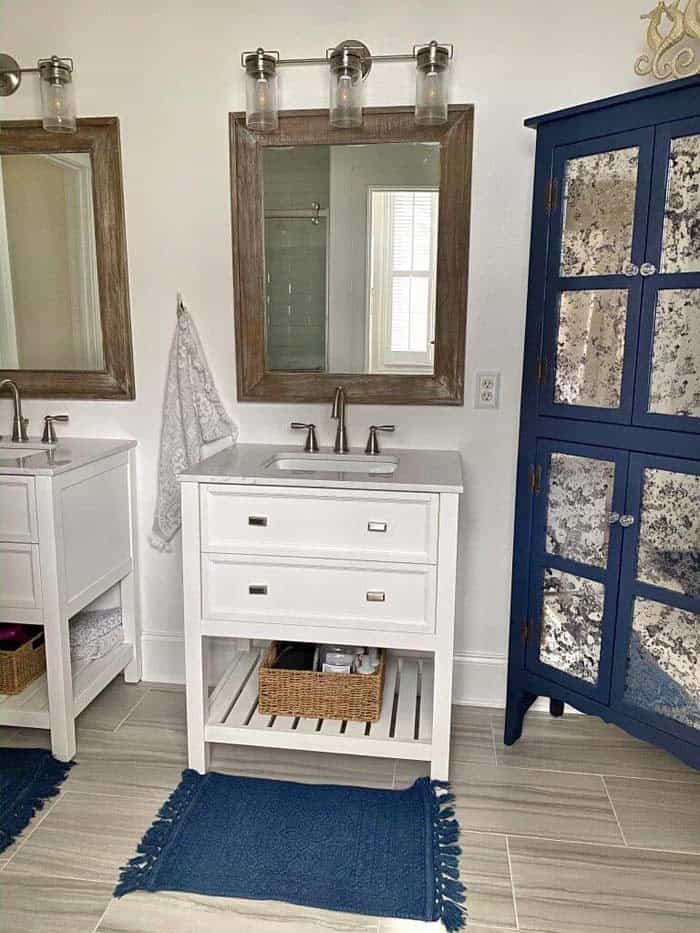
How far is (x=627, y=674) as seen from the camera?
1951mm

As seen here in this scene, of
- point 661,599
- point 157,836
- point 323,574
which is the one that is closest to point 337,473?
point 323,574

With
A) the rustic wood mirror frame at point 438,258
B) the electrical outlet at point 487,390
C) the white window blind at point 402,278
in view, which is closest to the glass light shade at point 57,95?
the rustic wood mirror frame at point 438,258

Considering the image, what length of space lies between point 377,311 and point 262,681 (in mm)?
1163

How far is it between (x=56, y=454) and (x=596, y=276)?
1614mm

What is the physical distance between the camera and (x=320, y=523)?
1901mm

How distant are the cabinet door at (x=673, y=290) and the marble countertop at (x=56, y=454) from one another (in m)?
1.54

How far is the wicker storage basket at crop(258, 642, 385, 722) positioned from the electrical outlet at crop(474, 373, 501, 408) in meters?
0.86

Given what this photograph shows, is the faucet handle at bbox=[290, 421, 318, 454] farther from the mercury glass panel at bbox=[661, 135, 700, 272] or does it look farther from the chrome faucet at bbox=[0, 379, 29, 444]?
the mercury glass panel at bbox=[661, 135, 700, 272]

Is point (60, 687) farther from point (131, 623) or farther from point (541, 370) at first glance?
point (541, 370)

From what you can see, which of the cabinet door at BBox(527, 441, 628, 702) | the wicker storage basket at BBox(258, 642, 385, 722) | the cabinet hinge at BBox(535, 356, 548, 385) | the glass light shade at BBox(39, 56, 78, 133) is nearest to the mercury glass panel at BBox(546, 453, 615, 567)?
the cabinet door at BBox(527, 441, 628, 702)

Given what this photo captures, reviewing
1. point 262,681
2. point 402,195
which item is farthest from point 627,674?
point 402,195

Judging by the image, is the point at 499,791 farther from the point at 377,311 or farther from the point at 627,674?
the point at 377,311

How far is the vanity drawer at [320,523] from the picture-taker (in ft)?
6.12

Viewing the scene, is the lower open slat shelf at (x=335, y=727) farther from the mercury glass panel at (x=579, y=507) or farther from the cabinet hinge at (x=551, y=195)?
the cabinet hinge at (x=551, y=195)
